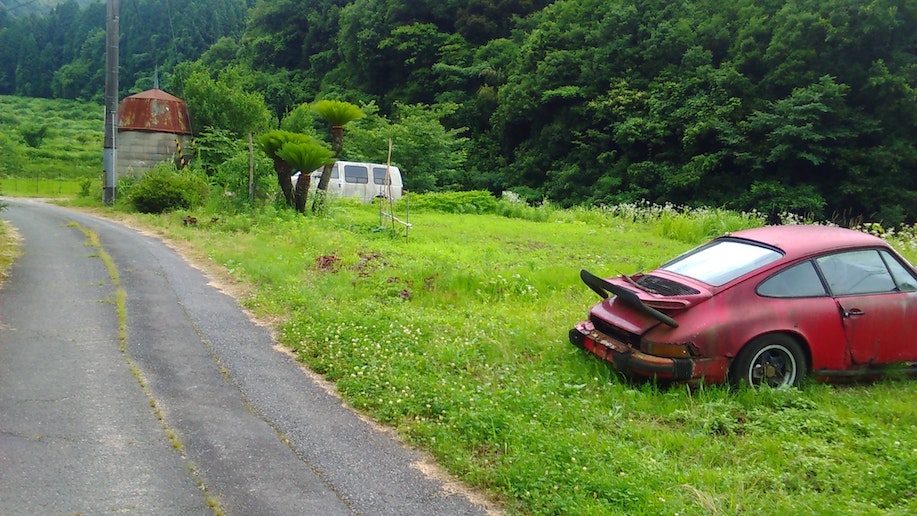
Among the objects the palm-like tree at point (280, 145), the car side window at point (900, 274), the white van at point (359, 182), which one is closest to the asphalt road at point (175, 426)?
the car side window at point (900, 274)

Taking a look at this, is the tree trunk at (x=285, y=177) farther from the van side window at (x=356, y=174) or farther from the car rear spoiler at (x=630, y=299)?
the car rear spoiler at (x=630, y=299)

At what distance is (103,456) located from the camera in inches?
166

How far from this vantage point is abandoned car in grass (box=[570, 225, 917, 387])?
17.5 feet

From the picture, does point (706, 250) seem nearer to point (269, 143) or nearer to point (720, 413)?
point (720, 413)

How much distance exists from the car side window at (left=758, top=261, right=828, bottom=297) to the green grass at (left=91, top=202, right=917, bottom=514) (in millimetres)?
781

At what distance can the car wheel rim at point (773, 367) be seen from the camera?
5406 millimetres

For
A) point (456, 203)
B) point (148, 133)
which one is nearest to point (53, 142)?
point (148, 133)

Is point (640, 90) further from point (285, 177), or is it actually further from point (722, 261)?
point (722, 261)

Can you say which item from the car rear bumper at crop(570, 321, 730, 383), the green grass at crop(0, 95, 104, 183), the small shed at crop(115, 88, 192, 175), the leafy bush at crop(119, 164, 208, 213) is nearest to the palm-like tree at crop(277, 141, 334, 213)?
the leafy bush at crop(119, 164, 208, 213)

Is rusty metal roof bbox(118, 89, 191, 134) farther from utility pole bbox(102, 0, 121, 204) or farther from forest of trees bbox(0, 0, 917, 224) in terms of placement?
forest of trees bbox(0, 0, 917, 224)

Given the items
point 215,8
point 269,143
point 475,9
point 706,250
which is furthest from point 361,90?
point 706,250

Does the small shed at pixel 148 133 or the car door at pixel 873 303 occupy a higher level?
the small shed at pixel 148 133

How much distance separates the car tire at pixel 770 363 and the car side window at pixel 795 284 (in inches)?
15.1

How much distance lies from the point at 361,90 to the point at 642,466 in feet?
151
